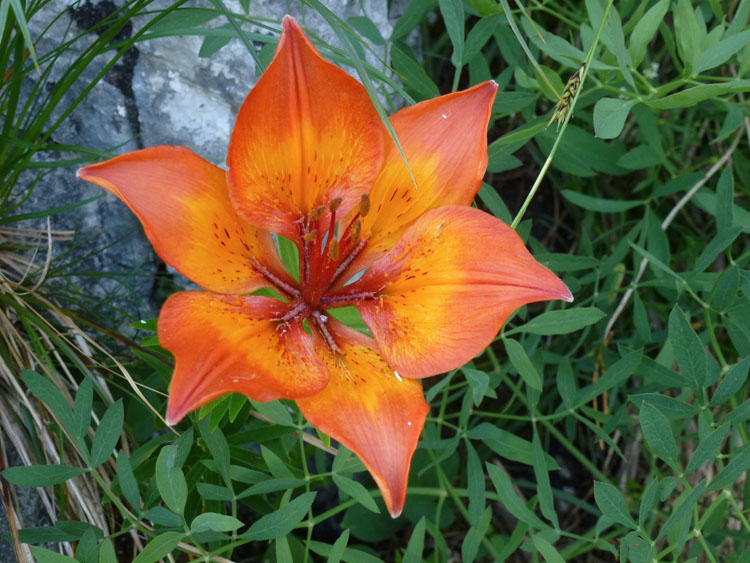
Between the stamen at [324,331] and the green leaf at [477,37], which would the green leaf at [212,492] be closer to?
the stamen at [324,331]

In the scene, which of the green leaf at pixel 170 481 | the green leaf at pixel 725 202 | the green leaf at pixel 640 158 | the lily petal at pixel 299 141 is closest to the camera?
the lily petal at pixel 299 141

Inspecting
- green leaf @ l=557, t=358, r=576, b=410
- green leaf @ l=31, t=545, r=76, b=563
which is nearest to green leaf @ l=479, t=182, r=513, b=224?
green leaf @ l=557, t=358, r=576, b=410

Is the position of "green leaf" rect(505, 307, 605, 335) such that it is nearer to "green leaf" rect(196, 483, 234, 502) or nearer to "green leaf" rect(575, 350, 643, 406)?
"green leaf" rect(575, 350, 643, 406)

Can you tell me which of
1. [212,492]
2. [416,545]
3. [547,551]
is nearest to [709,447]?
[547,551]

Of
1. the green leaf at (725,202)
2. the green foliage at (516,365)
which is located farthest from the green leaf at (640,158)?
the green leaf at (725,202)

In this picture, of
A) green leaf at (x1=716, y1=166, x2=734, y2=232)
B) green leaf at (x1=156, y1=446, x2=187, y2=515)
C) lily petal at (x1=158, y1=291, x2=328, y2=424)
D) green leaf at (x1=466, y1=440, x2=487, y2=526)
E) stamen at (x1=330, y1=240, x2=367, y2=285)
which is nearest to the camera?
lily petal at (x1=158, y1=291, x2=328, y2=424)

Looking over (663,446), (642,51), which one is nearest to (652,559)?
(663,446)
